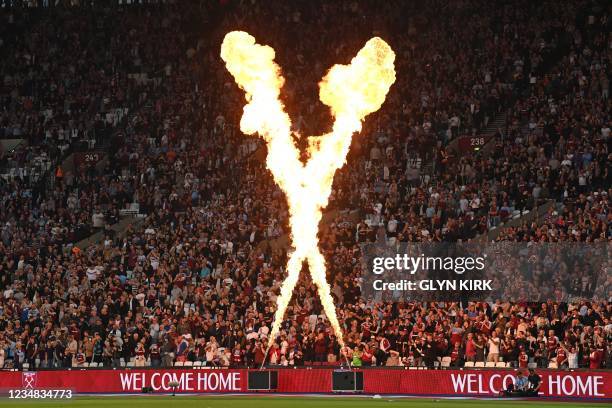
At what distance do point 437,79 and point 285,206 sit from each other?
31.4 ft

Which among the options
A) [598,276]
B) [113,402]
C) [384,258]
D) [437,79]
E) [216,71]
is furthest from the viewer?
[216,71]

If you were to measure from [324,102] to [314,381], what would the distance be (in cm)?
918

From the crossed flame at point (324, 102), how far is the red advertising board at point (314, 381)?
1.72 m

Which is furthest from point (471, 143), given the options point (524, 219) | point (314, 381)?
point (314, 381)

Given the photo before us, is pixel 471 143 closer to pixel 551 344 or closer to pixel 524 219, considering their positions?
pixel 524 219

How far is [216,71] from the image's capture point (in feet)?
191

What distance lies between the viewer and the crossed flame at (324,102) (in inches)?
1572

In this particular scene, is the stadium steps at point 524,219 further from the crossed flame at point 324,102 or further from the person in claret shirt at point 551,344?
the person in claret shirt at point 551,344

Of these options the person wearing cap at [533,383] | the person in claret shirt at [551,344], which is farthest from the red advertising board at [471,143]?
the person wearing cap at [533,383]

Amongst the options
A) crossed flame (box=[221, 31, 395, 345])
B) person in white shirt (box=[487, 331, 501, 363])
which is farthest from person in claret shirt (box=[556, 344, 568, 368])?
crossed flame (box=[221, 31, 395, 345])

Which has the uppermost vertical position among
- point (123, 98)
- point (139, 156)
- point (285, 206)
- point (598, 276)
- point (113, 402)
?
point (123, 98)

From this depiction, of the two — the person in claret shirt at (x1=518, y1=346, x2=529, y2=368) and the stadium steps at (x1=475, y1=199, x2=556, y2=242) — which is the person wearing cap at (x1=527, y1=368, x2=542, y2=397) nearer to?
the person in claret shirt at (x1=518, y1=346, x2=529, y2=368)

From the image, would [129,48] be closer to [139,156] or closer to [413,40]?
[139,156]

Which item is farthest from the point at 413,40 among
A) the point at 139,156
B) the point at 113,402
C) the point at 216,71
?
the point at 113,402
